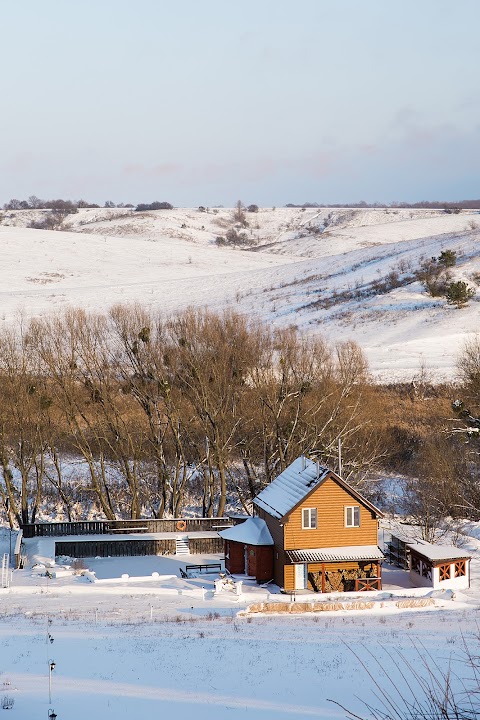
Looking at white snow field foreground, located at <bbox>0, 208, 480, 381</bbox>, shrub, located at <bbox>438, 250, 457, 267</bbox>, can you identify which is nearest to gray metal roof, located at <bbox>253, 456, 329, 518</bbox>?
white snow field foreground, located at <bbox>0, 208, 480, 381</bbox>

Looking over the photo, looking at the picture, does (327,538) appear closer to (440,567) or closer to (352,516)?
(352,516)

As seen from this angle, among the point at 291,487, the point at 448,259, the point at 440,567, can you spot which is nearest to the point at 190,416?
the point at 291,487

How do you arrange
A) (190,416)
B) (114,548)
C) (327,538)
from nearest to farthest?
(327,538), (114,548), (190,416)

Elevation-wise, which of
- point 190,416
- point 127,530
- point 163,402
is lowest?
point 127,530

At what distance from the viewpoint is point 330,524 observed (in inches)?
1232

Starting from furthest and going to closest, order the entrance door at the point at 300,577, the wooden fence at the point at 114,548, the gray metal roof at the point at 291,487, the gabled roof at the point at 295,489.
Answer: the wooden fence at the point at 114,548 → the gray metal roof at the point at 291,487 → the gabled roof at the point at 295,489 → the entrance door at the point at 300,577

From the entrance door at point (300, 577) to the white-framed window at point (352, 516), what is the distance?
2.41 metres

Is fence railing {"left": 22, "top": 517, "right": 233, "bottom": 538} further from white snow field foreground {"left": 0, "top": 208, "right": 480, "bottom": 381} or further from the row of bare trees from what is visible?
white snow field foreground {"left": 0, "top": 208, "right": 480, "bottom": 381}

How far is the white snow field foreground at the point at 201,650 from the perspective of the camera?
1450 centimetres

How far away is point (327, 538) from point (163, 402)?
15321 mm

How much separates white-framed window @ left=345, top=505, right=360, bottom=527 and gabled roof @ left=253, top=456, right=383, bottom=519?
0.40 metres

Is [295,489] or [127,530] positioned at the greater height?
[295,489]

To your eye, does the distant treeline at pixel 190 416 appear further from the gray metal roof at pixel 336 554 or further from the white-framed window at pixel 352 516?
the gray metal roof at pixel 336 554

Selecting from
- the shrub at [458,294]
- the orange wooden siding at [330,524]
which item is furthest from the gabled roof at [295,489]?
the shrub at [458,294]
